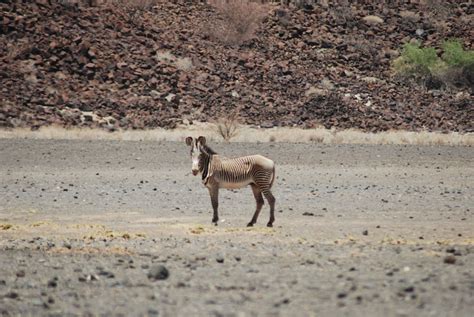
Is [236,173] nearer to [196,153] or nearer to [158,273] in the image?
[196,153]

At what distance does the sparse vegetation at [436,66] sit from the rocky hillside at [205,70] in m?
0.67

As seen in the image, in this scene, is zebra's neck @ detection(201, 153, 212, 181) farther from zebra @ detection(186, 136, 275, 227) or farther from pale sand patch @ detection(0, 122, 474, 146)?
pale sand patch @ detection(0, 122, 474, 146)

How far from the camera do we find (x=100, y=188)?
2192cm

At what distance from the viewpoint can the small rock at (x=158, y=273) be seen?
10023 millimetres

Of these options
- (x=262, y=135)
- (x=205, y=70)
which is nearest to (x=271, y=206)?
(x=262, y=135)

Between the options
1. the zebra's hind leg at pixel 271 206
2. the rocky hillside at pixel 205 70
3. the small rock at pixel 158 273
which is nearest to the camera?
the small rock at pixel 158 273

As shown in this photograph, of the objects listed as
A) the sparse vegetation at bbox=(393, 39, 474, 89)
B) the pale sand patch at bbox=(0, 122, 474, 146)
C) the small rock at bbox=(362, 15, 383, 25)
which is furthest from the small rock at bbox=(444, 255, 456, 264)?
the small rock at bbox=(362, 15, 383, 25)

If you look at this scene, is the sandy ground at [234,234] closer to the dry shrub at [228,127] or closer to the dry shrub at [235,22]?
the dry shrub at [228,127]

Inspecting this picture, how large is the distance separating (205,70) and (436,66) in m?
9.96

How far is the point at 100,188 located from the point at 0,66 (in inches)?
619

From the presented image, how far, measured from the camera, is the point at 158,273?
1004 centimetres

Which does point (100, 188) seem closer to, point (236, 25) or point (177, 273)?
point (177, 273)

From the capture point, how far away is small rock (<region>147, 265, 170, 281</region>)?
10.0 m

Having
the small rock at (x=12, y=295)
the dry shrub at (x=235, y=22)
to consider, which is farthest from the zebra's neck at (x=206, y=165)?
the dry shrub at (x=235, y=22)
